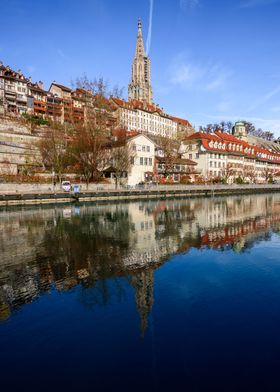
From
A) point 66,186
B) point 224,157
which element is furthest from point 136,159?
point 224,157

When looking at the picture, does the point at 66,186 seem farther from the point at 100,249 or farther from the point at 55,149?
the point at 100,249

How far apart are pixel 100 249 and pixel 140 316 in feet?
26.5

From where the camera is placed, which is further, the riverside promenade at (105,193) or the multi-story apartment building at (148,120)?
the multi-story apartment building at (148,120)

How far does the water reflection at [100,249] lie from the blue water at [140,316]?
77 mm

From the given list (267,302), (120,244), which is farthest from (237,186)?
(267,302)

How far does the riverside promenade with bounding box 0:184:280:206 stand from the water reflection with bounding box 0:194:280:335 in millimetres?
13210

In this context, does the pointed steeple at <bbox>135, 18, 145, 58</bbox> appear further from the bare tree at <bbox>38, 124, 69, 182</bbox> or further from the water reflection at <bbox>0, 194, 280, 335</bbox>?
the water reflection at <bbox>0, 194, 280, 335</bbox>

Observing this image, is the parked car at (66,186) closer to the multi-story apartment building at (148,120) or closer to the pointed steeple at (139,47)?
the multi-story apartment building at (148,120)

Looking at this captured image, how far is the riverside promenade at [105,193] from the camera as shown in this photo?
41812 mm

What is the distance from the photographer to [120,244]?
1777 cm

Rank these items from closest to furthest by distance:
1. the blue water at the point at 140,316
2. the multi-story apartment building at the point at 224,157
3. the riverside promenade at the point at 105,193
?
1. the blue water at the point at 140,316
2. the riverside promenade at the point at 105,193
3. the multi-story apartment building at the point at 224,157

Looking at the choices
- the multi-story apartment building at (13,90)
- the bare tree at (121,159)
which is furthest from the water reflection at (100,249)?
the multi-story apartment building at (13,90)

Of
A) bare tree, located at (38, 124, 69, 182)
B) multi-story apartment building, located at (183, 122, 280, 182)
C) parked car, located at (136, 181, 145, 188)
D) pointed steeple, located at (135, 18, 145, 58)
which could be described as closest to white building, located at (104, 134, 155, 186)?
parked car, located at (136, 181, 145, 188)

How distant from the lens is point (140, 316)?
8.70 m
